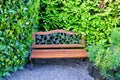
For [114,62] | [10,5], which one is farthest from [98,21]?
[10,5]

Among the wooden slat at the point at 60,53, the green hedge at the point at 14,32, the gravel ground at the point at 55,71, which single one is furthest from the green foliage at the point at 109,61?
the green hedge at the point at 14,32

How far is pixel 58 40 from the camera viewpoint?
5113 mm

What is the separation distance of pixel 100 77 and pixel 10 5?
1.82m

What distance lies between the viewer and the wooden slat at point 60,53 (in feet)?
14.9

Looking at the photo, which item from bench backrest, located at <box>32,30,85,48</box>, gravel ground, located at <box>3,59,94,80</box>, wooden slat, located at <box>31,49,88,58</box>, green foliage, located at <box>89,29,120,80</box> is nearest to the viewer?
green foliage, located at <box>89,29,120,80</box>

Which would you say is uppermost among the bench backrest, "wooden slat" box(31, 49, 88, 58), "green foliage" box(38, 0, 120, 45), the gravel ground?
"green foliage" box(38, 0, 120, 45)

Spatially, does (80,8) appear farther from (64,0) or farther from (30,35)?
(30,35)

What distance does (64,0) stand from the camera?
5.07 m

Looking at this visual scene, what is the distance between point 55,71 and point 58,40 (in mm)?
846

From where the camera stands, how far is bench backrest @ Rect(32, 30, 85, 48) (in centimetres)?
490

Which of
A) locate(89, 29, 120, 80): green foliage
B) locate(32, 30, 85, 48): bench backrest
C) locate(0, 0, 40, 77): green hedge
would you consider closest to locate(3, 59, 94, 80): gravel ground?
locate(0, 0, 40, 77): green hedge

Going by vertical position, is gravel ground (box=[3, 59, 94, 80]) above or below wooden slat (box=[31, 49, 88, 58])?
below

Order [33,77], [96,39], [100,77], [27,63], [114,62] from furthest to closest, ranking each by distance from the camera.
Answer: [96,39] → [27,63] → [33,77] → [100,77] → [114,62]

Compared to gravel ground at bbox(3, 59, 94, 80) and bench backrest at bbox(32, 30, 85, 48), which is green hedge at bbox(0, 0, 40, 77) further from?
bench backrest at bbox(32, 30, 85, 48)
